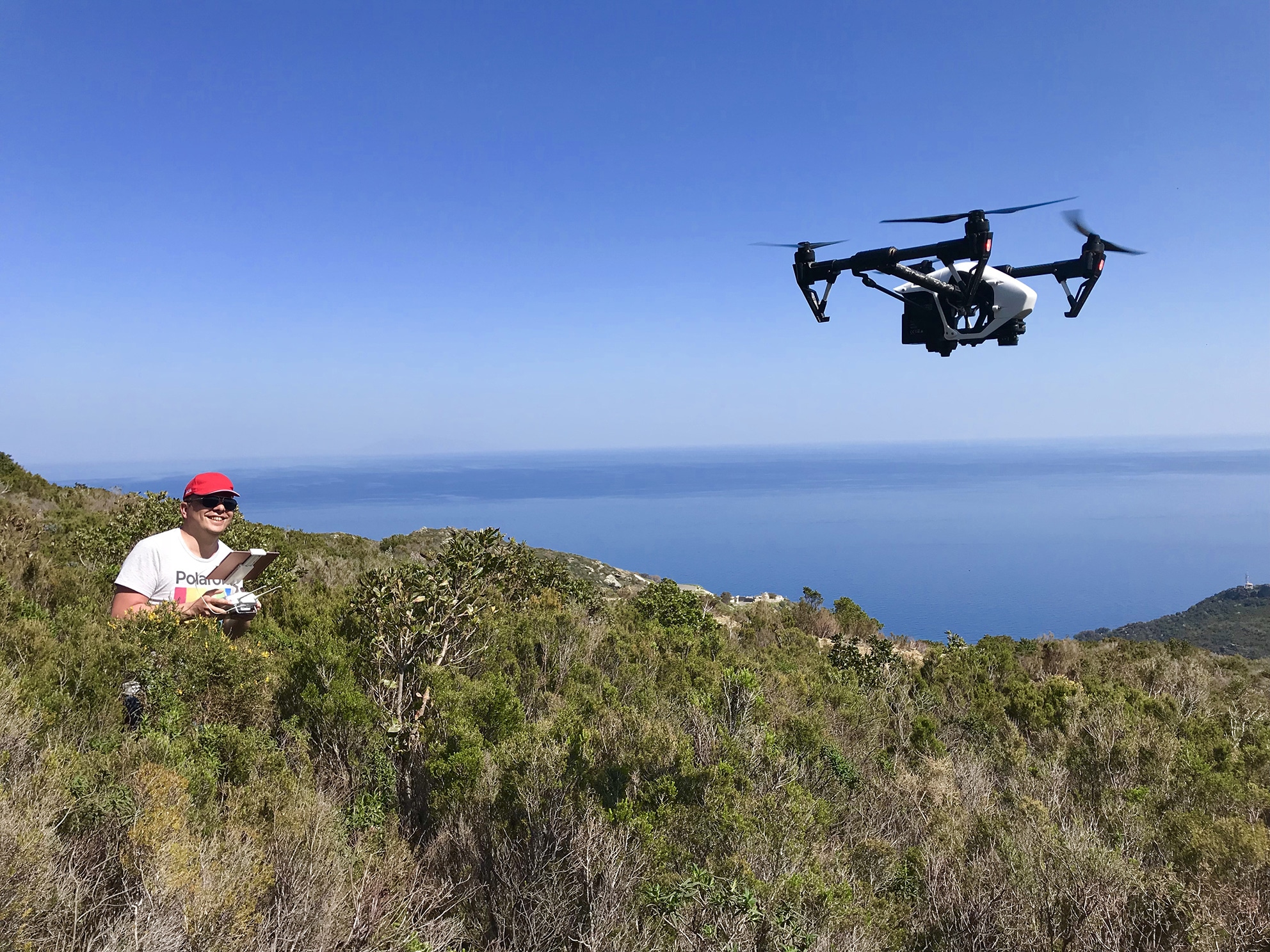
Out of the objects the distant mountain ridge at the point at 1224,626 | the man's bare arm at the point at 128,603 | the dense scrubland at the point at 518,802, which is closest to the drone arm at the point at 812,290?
the dense scrubland at the point at 518,802

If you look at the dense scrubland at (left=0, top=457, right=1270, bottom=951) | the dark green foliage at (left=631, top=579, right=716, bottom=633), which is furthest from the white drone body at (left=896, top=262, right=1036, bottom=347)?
the dark green foliage at (left=631, top=579, right=716, bottom=633)

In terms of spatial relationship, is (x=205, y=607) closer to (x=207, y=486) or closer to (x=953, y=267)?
(x=207, y=486)

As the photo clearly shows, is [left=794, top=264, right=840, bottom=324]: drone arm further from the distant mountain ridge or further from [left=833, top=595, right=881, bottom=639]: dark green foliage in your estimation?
the distant mountain ridge

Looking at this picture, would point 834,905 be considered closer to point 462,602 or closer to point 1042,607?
point 462,602

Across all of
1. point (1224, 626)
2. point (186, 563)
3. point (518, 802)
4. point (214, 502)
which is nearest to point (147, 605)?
point (186, 563)

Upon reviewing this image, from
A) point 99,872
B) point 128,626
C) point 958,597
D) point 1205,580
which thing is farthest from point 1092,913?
point 1205,580

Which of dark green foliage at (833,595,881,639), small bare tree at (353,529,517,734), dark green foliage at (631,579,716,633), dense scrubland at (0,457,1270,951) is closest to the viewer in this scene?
dense scrubland at (0,457,1270,951)
